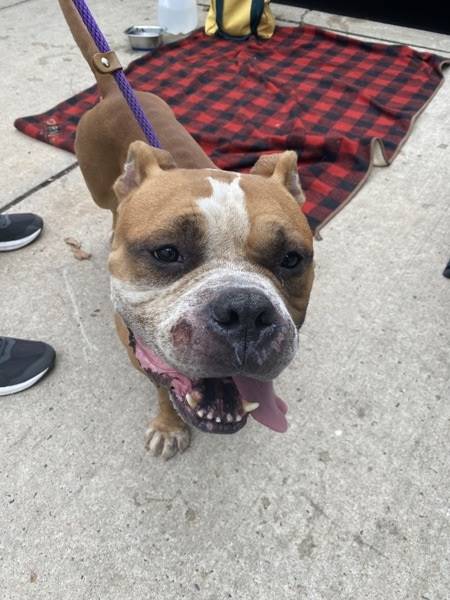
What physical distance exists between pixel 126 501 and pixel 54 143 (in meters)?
3.23

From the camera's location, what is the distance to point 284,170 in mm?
2354

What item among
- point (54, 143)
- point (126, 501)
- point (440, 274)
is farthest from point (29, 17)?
point (126, 501)

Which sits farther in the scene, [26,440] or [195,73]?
[195,73]

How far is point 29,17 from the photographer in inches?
263

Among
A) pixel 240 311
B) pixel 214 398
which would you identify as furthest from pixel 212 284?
pixel 214 398

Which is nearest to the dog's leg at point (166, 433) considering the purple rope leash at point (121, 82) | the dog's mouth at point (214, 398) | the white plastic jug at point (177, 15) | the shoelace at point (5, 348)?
the dog's mouth at point (214, 398)

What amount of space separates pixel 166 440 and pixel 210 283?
976mm

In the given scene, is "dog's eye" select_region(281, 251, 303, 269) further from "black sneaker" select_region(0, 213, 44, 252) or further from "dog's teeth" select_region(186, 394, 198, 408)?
"black sneaker" select_region(0, 213, 44, 252)

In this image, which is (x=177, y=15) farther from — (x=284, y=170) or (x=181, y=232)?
(x=181, y=232)

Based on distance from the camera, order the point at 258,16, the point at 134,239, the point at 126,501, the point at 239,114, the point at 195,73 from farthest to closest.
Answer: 1. the point at 258,16
2. the point at 195,73
3. the point at 239,114
4. the point at 126,501
5. the point at 134,239

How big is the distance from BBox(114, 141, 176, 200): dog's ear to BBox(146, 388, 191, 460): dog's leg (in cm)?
90

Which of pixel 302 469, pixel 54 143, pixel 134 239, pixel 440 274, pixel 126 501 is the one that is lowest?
pixel 440 274

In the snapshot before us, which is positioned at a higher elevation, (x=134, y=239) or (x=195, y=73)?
(x=134, y=239)

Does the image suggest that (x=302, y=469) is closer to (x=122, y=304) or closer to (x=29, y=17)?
(x=122, y=304)
